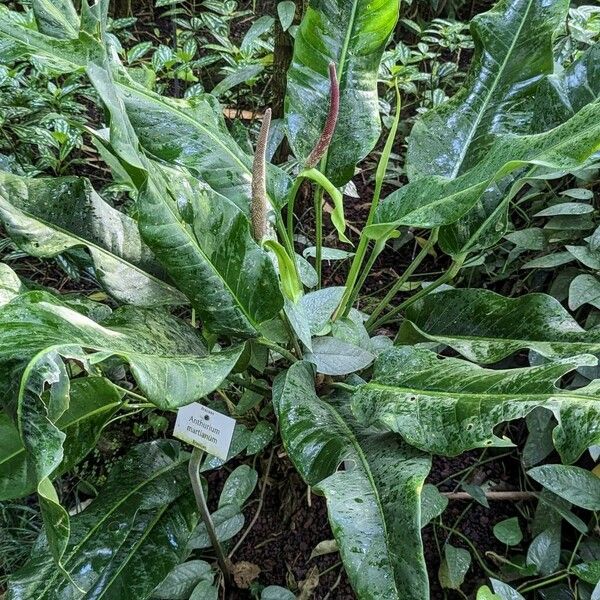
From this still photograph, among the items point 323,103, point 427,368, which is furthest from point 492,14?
point 427,368

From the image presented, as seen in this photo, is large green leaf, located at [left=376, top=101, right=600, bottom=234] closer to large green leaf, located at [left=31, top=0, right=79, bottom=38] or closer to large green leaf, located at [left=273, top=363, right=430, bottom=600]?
large green leaf, located at [left=273, top=363, right=430, bottom=600]

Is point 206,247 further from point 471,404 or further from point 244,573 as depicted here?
point 244,573

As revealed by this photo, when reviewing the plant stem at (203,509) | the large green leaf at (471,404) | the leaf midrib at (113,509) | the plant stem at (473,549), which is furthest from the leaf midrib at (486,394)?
the plant stem at (473,549)

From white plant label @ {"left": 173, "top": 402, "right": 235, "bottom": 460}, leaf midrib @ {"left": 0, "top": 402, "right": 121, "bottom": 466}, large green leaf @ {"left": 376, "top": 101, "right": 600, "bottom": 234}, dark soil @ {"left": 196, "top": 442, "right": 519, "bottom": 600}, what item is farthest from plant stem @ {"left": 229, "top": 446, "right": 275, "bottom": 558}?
large green leaf @ {"left": 376, "top": 101, "right": 600, "bottom": 234}

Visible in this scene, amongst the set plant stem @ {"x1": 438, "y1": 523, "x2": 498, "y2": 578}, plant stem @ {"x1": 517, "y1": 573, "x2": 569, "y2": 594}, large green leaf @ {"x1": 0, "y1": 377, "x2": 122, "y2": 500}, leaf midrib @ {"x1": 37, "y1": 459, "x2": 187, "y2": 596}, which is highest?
large green leaf @ {"x1": 0, "y1": 377, "x2": 122, "y2": 500}

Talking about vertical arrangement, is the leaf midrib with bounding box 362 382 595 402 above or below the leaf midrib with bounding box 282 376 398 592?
above

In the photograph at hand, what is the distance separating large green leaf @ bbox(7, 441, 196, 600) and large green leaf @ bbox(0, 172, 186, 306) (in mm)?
287

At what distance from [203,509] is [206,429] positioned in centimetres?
14

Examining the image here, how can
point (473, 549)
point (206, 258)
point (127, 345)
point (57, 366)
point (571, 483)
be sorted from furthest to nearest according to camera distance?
point (473, 549), point (571, 483), point (206, 258), point (127, 345), point (57, 366)

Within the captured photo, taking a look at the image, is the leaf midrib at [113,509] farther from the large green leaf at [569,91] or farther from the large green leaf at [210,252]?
the large green leaf at [569,91]

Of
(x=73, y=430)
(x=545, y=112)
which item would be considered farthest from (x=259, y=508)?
(x=545, y=112)

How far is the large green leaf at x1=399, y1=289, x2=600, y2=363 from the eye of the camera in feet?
2.86

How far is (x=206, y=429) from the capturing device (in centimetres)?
89

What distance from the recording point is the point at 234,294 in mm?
790
